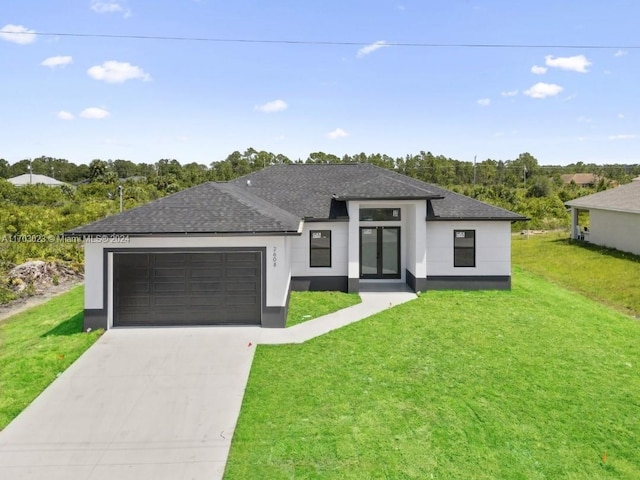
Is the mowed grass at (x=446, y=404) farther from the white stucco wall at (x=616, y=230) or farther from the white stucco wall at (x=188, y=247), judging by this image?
the white stucco wall at (x=616, y=230)

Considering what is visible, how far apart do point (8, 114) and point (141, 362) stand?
22.4 metres

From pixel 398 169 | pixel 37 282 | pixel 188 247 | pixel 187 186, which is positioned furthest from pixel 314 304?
pixel 398 169

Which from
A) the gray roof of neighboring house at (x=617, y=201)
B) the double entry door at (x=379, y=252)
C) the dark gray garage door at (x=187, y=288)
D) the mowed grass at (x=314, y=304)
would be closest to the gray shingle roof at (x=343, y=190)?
the double entry door at (x=379, y=252)

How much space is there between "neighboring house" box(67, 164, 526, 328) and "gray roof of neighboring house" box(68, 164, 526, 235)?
0.05 m

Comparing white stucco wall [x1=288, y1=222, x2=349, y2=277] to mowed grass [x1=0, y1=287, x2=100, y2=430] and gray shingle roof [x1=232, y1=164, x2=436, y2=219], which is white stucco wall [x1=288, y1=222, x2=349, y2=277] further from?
mowed grass [x1=0, y1=287, x2=100, y2=430]

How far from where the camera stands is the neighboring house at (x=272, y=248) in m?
10.5

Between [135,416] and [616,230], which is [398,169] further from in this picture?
[135,416]

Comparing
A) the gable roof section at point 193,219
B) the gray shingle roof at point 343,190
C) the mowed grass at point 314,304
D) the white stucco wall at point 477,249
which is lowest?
the mowed grass at point 314,304

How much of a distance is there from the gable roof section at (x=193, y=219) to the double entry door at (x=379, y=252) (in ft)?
18.3

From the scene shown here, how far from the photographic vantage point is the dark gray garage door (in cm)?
1063

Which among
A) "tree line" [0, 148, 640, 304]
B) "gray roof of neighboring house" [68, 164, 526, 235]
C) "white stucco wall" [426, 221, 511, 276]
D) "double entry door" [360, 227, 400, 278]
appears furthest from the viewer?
"tree line" [0, 148, 640, 304]

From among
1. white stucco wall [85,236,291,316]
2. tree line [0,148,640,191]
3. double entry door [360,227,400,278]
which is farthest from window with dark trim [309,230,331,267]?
tree line [0,148,640,191]

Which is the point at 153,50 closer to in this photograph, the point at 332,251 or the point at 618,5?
the point at 332,251

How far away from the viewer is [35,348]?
9305 mm
